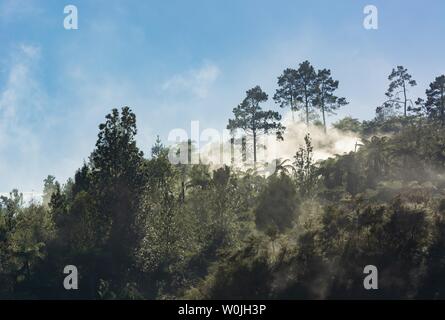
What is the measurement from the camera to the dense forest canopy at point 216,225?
2189cm

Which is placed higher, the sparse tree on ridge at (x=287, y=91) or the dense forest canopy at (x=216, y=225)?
the sparse tree on ridge at (x=287, y=91)

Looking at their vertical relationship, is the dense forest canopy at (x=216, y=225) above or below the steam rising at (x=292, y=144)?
below

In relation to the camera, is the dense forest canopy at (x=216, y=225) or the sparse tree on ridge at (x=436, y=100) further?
the sparse tree on ridge at (x=436, y=100)

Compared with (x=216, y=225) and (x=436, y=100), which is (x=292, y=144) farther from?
(x=216, y=225)

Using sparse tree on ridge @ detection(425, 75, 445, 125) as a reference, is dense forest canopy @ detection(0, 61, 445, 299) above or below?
below

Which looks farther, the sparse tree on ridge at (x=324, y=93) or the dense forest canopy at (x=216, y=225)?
the sparse tree on ridge at (x=324, y=93)

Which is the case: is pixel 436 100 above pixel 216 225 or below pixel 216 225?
above

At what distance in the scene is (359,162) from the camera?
43.5m

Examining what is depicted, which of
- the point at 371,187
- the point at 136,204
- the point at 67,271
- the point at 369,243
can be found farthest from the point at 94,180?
the point at 369,243

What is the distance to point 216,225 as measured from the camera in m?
39.3

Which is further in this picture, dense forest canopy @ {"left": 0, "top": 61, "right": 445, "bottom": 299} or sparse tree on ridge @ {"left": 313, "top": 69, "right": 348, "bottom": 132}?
sparse tree on ridge @ {"left": 313, "top": 69, "right": 348, "bottom": 132}

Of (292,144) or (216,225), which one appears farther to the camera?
(292,144)

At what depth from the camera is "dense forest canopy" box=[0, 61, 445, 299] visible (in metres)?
21.9
